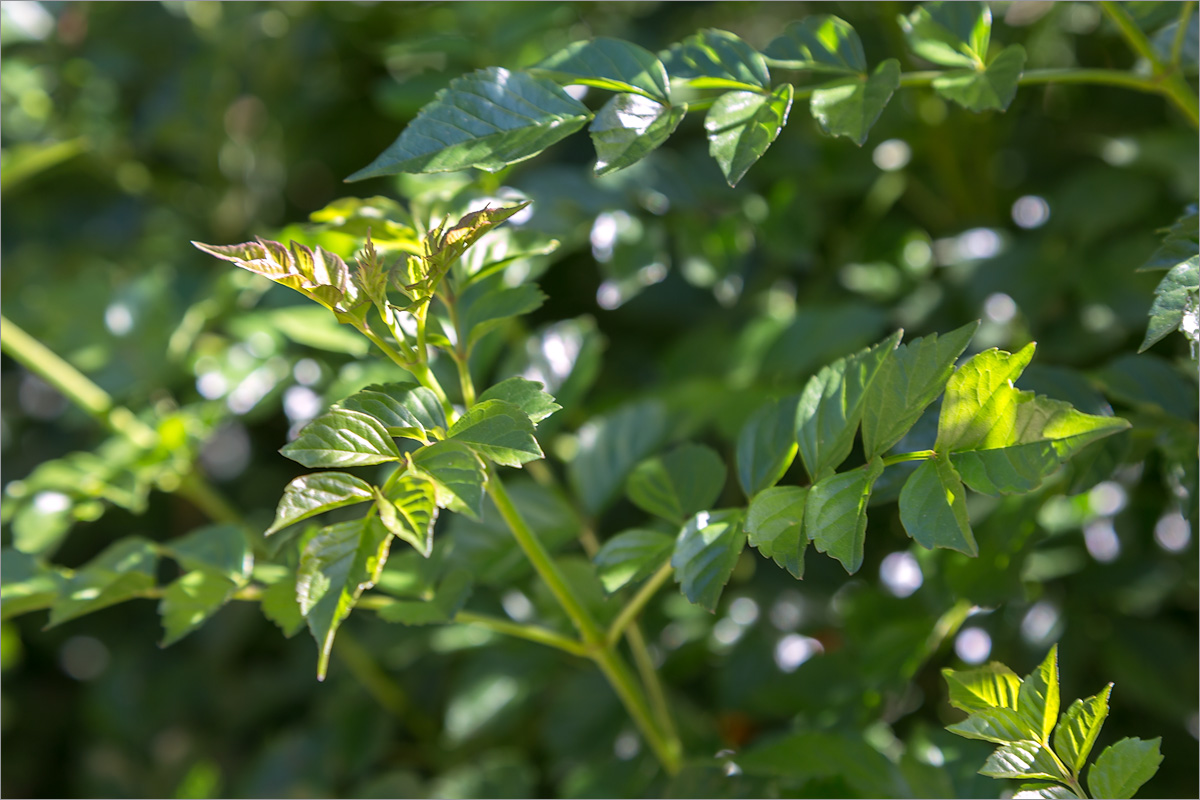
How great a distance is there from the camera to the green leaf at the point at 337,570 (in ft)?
1.45

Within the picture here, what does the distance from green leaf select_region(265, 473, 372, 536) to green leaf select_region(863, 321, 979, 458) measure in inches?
10.3

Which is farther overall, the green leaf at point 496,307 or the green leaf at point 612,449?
the green leaf at point 612,449

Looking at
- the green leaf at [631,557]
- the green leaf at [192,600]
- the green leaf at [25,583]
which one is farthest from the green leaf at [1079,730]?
the green leaf at [25,583]

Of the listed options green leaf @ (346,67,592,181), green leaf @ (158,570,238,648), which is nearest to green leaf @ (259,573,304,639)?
green leaf @ (158,570,238,648)

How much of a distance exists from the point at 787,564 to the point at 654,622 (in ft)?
1.50

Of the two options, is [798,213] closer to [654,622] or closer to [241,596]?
[654,622]

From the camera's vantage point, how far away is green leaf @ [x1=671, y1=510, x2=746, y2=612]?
1.63 ft

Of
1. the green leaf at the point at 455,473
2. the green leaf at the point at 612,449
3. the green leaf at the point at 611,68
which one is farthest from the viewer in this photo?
the green leaf at the point at 612,449

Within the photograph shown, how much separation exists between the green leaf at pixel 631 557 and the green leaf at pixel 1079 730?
22 cm

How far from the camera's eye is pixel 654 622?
0.92 meters

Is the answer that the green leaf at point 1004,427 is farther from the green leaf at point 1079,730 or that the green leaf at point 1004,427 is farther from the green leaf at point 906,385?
the green leaf at point 1079,730

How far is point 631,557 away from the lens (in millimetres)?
567

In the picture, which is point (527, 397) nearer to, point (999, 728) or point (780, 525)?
point (780, 525)

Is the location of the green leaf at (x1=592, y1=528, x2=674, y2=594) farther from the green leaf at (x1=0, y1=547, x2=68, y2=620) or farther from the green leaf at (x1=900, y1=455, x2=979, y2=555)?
the green leaf at (x1=0, y1=547, x2=68, y2=620)
